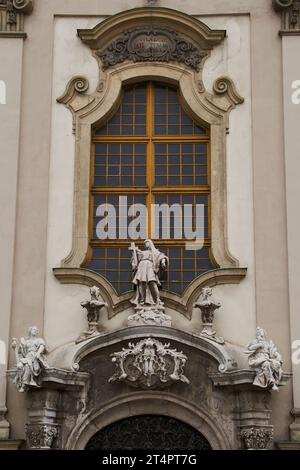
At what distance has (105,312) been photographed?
1644 cm

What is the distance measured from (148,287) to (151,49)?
4.15 m

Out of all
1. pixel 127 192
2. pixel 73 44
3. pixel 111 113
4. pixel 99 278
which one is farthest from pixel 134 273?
pixel 73 44

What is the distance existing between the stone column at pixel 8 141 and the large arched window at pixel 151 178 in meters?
1.28

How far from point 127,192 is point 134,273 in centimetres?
161

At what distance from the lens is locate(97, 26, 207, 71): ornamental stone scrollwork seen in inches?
698

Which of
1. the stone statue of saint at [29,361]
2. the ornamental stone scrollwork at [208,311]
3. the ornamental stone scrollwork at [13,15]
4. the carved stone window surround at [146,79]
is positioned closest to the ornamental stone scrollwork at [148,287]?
the ornamental stone scrollwork at [208,311]

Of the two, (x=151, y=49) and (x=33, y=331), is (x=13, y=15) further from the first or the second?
(x=33, y=331)

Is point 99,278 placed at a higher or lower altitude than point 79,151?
lower

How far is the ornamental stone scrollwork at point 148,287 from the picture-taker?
633 inches

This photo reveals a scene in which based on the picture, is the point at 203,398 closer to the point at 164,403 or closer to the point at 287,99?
the point at 164,403

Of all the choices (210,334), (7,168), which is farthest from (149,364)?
(7,168)

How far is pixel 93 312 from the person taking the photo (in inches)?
639

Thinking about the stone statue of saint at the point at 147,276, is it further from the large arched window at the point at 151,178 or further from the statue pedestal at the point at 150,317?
the large arched window at the point at 151,178

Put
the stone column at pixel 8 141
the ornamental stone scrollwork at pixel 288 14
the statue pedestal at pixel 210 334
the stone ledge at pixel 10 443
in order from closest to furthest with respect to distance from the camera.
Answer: the stone ledge at pixel 10 443 → the statue pedestal at pixel 210 334 → the stone column at pixel 8 141 → the ornamental stone scrollwork at pixel 288 14
